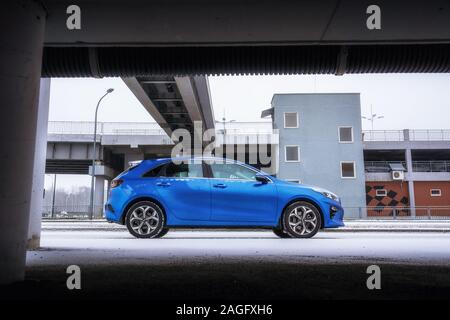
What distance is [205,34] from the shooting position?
5.50 meters

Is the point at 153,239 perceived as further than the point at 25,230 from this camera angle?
Yes

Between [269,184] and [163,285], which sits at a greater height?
[269,184]

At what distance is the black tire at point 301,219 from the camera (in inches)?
329

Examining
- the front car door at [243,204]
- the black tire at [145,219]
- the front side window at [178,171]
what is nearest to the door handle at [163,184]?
the front side window at [178,171]

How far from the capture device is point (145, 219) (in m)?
8.36

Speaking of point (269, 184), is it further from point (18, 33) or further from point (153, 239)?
point (18, 33)

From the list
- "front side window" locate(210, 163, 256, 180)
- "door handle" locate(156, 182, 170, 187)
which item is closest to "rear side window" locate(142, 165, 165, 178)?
"door handle" locate(156, 182, 170, 187)

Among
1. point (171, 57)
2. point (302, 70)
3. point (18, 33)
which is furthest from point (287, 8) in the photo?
point (18, 33)

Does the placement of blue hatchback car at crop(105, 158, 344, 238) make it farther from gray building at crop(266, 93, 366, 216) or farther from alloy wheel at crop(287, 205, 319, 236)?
gray building at crop(266, 93, 366, 216)

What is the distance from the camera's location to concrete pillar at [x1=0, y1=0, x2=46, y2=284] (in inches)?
138

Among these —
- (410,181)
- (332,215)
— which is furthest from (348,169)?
(332,215)

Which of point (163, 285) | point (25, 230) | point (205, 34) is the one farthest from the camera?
point (205, 34)

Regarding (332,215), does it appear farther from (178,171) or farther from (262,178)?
(178,171)

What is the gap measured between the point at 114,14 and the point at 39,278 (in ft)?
10.6
